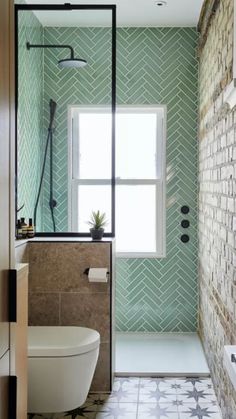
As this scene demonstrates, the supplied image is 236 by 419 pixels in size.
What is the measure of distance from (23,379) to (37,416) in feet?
3.84

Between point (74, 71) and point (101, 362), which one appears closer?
point (101, 362)

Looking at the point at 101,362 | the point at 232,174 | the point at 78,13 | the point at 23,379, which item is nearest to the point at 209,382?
the point at 101,362

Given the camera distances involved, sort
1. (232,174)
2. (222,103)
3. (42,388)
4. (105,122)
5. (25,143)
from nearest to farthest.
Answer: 1. (232,174)
2. (42,388)
3. (222,103)
4. (25,143)
5. (105,122)

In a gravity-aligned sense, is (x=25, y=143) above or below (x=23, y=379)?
above

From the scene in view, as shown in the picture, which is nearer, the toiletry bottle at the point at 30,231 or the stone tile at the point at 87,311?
the stone tile at the point at 87,311

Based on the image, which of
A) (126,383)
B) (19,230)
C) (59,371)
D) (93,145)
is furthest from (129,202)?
(59,371)

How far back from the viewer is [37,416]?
292 centimetres

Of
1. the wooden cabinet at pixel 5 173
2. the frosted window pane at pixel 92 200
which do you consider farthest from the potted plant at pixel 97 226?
the wooden cabinet at pixel 5 173

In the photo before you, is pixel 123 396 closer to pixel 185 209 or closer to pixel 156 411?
pixel 156 411

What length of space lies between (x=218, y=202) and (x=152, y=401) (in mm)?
1265

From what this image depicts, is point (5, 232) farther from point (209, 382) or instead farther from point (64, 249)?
point (209, 382)

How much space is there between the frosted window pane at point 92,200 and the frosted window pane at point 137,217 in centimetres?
35

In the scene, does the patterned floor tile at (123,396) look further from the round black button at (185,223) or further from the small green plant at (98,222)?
the round black button at (185,223)

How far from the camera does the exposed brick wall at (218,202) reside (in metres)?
2.53
